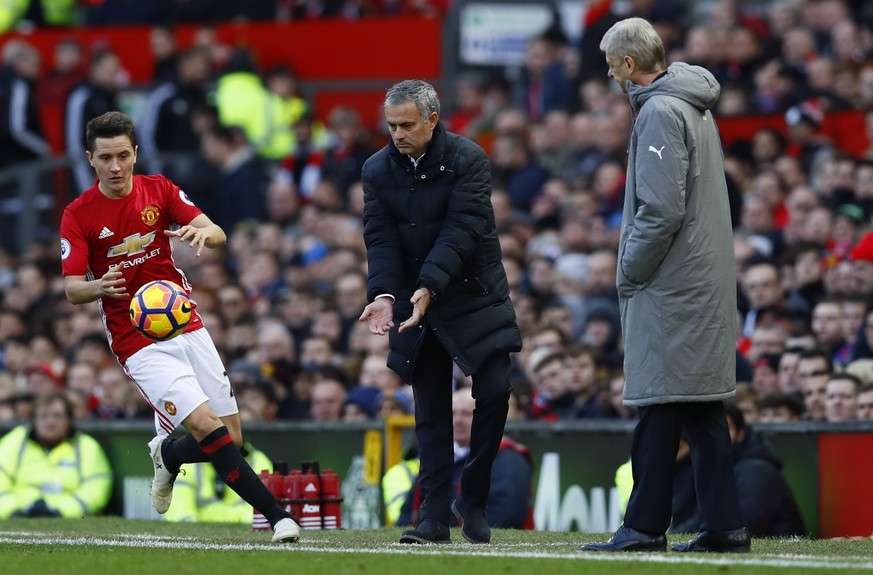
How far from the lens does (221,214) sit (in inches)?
797

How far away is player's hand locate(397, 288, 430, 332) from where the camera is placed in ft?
28.3

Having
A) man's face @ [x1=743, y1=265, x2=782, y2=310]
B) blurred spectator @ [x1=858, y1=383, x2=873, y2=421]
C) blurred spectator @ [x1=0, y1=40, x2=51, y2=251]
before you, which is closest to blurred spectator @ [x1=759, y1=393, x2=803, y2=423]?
blurred spectator @ [x1=858, y1=383, x2=873, y2=421]

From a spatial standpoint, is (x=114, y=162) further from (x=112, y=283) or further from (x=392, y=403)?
(x=392, y=403)

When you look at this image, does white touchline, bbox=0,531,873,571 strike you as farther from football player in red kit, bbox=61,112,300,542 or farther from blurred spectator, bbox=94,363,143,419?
blurred spectator, bbox=94,363,143,419

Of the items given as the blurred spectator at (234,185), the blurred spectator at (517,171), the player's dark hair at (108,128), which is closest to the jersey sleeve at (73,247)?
the player's dark hair at (108,128)

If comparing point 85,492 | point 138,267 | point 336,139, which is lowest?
point 85,492

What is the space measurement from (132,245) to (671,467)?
306 cm

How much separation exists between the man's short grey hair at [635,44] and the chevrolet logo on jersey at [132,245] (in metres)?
2.70

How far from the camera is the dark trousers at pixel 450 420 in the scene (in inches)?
358

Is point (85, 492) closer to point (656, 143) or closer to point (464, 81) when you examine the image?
point (656, 143)

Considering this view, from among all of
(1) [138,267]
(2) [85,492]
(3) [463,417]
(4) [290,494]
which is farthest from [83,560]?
(2) [85,492]

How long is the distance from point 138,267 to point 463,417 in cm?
311

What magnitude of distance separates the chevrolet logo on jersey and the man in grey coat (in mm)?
2616

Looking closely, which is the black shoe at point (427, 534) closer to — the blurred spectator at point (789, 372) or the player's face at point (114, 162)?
the player's face at point (114, 162)
